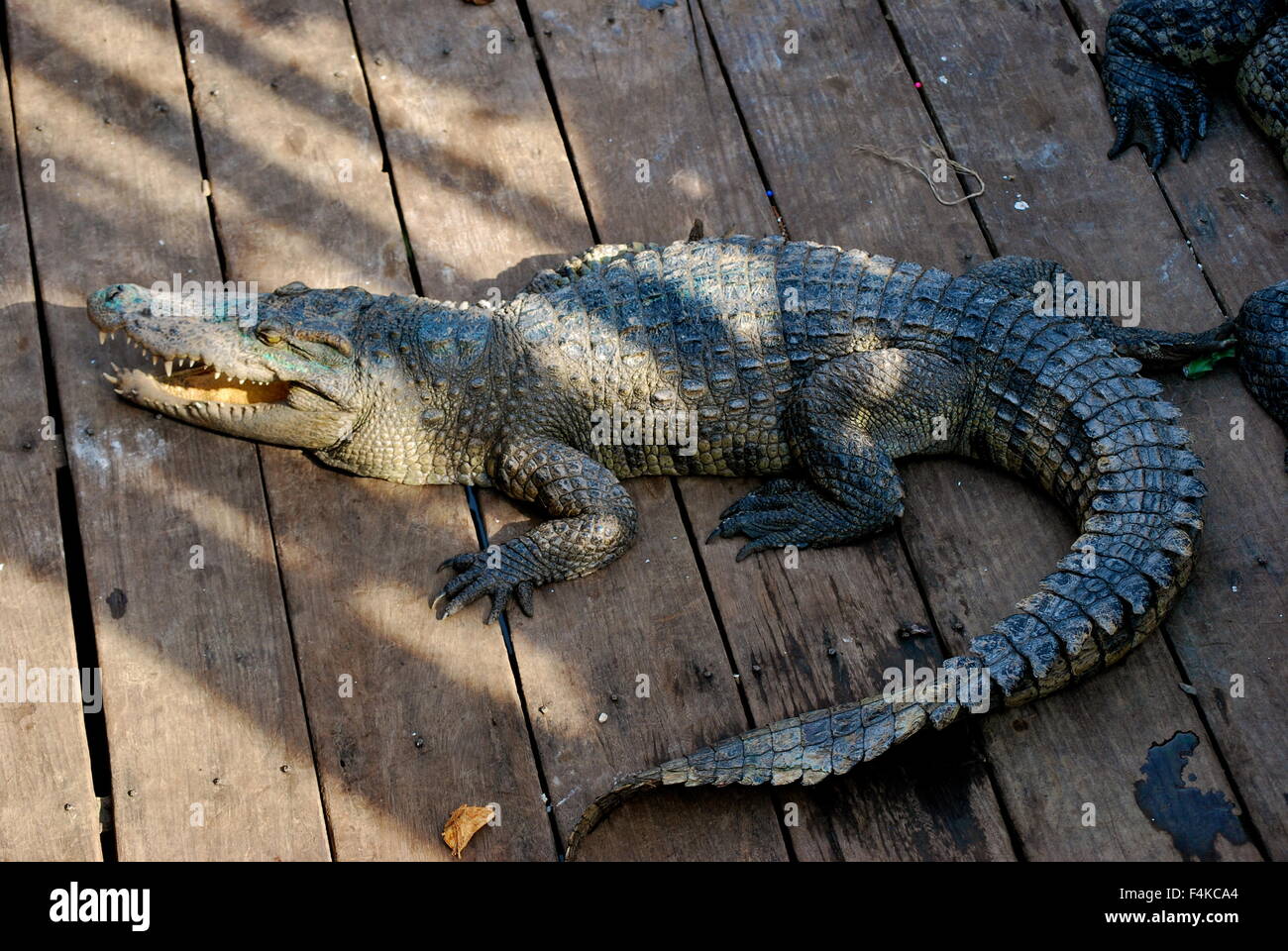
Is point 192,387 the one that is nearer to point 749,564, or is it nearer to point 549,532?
point 549,532

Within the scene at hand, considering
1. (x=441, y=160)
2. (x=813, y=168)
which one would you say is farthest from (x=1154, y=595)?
(x=441, y=160)

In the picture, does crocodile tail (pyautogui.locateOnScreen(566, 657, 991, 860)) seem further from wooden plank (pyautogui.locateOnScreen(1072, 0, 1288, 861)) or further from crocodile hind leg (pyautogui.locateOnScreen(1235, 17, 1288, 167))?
crocodile hind leg (pyautogui.locateOnScreen(1235, 17, 1288, 167))

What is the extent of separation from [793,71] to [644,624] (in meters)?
2.54

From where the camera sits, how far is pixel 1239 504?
14.3 feet

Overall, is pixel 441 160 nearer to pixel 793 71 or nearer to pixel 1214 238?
pixel 793 71

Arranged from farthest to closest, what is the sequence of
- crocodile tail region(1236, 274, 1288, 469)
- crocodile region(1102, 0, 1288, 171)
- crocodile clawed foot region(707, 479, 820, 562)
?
1. crocodile region(1102, 0, 1288, 171)
2. crocodile tail region(1236, 274, 1288, 469)
3. crocodile clawed foot region(707, 479, 820, 562)

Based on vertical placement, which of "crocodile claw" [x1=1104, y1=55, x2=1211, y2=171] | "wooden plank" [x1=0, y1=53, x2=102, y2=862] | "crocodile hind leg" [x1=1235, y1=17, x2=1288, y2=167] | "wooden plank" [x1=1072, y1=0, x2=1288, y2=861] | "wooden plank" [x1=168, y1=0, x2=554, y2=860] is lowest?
"wooden plank" [x1=0, y1=53, x2=102, y2=862]

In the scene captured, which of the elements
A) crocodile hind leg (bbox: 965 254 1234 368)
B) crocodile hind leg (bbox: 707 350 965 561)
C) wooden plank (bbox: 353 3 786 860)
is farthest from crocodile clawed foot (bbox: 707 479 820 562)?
crocodile hind leg (bbox: 965 254 1234 368)

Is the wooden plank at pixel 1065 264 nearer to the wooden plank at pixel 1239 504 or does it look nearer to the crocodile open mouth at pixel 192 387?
the wooden plank at pixel 1239 504

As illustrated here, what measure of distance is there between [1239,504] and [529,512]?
2356 mm

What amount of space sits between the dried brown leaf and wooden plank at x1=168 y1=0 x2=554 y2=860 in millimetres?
28

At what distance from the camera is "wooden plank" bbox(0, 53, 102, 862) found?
3934 millimetres

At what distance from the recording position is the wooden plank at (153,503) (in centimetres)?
397

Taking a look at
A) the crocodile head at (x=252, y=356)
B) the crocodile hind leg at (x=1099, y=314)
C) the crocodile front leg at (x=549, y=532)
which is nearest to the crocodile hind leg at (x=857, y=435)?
the crocodile front leg at (x=549, y=532)
